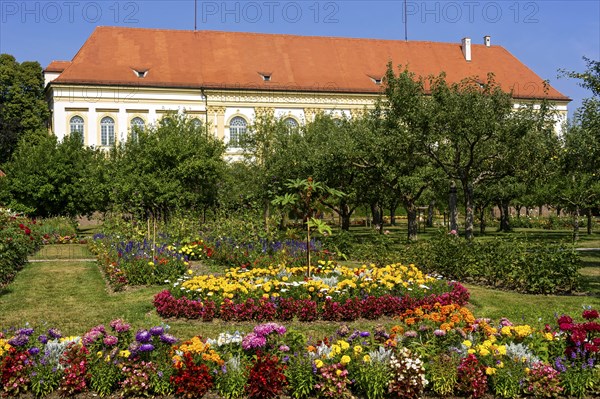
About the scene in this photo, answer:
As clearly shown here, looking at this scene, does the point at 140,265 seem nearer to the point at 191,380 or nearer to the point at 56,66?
the point at 191,380

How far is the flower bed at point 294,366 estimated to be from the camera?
6363 mm

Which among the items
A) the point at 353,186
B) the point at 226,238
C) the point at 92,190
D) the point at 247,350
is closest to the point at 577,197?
the point at 353,186

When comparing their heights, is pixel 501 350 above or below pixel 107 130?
below

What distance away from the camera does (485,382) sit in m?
6.41

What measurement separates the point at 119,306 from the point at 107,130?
40.4 m

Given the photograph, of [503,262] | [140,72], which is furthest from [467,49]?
[503,262]

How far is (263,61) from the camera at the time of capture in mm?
52125

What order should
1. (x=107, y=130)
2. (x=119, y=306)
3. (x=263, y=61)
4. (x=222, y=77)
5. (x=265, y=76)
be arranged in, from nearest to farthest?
(x=119, y=306)
(x=107, y=130)
(x=222, y=77)
(x=265, y=76)
(x=263, y=61)

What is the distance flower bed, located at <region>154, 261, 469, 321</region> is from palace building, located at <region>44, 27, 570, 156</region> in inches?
1448

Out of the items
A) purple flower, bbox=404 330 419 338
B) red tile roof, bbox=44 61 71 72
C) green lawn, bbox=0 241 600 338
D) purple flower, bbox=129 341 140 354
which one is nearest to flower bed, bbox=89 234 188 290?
green lawn, bbox=0 241 600 338

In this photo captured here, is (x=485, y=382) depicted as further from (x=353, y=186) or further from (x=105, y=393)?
(x=353, y=186)

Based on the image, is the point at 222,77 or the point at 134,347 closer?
the point at 134,347

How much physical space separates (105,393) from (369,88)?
47266mm

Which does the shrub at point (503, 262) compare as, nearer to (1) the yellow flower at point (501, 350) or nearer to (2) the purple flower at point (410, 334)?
(1) the yellow flower at point (501, 350)
